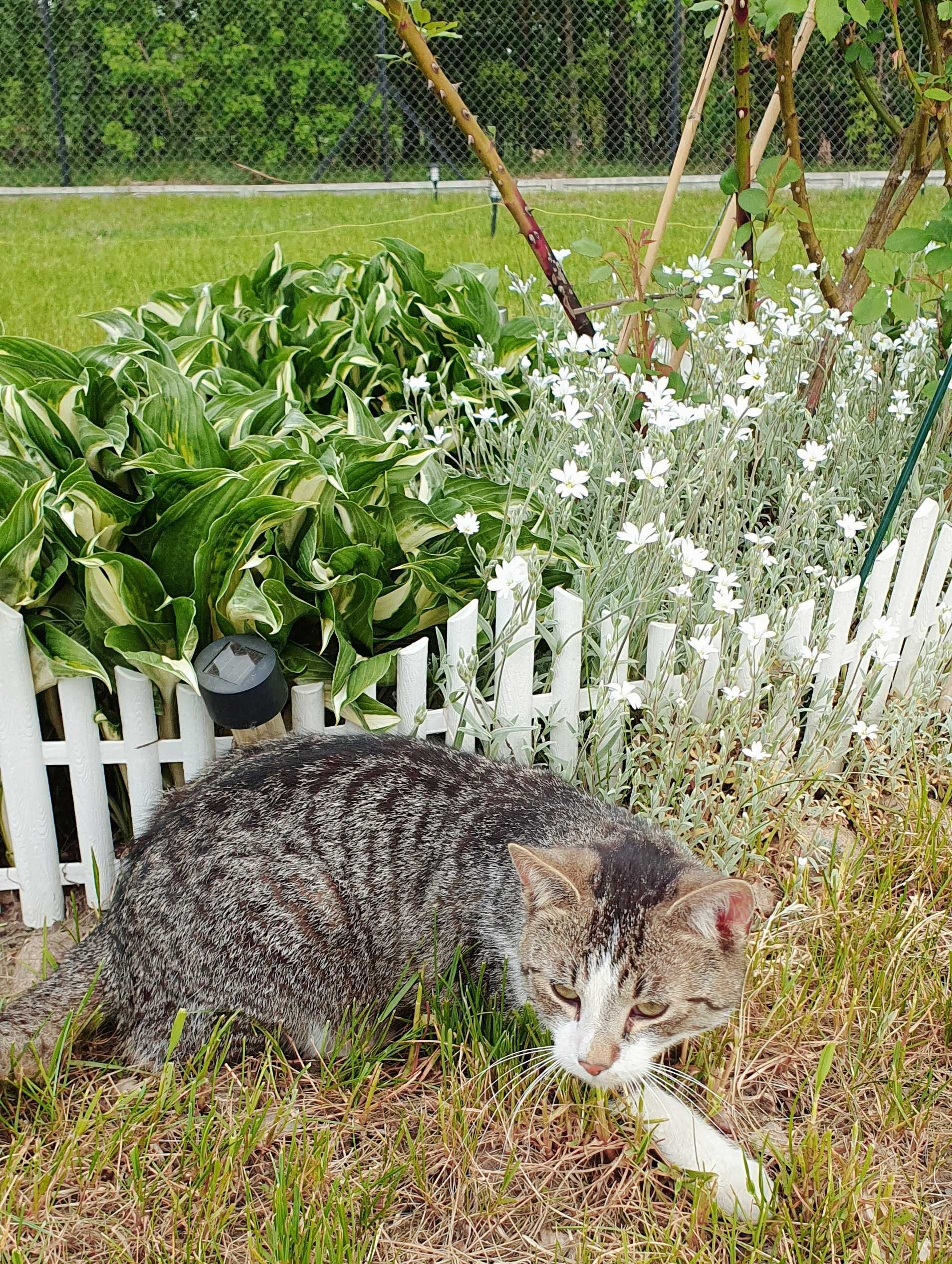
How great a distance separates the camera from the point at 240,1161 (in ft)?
6.74

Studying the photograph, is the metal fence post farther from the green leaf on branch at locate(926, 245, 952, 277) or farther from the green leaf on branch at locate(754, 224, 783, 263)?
the green leaf on branch at locate(926, 245, 952, 277)

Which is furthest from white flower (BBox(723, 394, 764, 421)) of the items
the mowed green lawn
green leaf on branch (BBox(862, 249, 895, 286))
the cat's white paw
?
the mowed green lawn

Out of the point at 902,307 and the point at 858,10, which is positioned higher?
the point at 858,10

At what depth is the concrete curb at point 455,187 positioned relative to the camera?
→ 13789 millimetres

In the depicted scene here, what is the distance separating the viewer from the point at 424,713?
269 cm

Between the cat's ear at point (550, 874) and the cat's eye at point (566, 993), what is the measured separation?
5.8 inches

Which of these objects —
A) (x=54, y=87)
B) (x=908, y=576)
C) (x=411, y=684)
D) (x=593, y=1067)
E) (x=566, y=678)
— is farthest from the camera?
(x=54, y=87)

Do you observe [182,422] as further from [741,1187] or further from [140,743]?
[741,1187]

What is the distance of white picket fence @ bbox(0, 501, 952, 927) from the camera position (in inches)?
102

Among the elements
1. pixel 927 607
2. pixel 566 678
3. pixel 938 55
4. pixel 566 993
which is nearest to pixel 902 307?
pixel 927 607

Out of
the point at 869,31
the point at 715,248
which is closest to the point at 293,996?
the point at 715,248

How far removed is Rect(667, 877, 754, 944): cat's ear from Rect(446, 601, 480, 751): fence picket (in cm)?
80

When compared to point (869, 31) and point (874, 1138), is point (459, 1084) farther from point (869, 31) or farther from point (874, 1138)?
point (869, 31)

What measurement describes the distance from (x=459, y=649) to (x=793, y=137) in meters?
2.54
